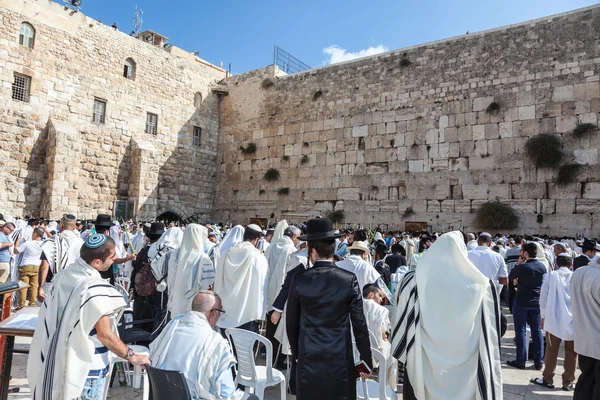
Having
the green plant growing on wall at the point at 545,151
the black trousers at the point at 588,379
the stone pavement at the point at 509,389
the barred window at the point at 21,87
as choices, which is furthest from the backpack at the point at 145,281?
the barred window at the point at 21,87

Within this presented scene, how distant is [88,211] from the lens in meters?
14.9

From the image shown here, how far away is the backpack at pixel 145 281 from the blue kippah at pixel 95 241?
73.5 inches

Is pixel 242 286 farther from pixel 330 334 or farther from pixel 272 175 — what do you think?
pixel 272 175

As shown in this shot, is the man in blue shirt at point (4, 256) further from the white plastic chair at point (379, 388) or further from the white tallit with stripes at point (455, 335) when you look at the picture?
the white tallit with stripes at point (455, 335)

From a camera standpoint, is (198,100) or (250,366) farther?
(198,100)

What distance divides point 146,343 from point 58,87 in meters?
13.0

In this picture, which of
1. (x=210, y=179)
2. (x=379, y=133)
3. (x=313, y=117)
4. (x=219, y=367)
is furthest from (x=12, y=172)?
(x=219, y=367)

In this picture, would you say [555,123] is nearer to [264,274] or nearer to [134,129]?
[264,274]

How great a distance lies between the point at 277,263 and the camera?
5.25m

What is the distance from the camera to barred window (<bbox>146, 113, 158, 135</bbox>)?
1702cm

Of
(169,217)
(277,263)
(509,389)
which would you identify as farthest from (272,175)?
(509,389)

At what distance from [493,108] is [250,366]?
12.2 metres

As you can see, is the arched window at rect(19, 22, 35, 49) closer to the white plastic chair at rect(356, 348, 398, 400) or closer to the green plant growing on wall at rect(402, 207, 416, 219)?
the green plant growing on wall at rect(402, 207, 416, 219)

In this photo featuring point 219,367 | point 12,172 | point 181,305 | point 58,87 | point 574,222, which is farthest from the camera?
point 58,87
